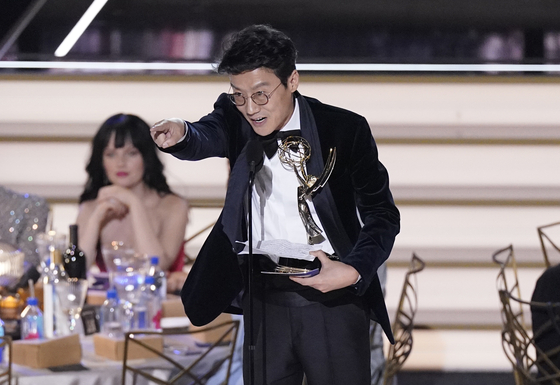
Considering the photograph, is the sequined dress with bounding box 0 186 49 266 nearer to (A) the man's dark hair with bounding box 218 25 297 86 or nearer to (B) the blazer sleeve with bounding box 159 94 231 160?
(B) the blazer sleeve with bounding box 159 94 231 160


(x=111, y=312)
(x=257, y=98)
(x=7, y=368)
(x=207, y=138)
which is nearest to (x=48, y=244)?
(x=111, y=312)

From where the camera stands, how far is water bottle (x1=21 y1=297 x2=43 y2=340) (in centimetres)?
229

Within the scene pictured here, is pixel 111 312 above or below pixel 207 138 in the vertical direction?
below

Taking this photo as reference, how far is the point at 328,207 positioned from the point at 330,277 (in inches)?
6.4

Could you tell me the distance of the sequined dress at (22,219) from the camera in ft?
11.8

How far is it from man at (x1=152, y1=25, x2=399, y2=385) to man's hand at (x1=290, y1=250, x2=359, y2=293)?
35 mm

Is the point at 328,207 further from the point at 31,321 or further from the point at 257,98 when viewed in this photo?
the point at 31,321

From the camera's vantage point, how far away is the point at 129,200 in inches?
137

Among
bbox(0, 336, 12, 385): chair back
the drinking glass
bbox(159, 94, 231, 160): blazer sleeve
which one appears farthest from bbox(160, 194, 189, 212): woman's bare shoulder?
bbox(159, 94, 231, 160): blazer sleeve

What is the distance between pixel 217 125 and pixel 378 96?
2.57 m

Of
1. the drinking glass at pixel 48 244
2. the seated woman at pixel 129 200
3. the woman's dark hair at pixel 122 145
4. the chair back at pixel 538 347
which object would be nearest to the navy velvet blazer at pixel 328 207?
the chair back at pixel 538 347

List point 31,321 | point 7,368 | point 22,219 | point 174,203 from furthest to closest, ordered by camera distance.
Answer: point 174,203
point 22,219
point 31,321
point 7,368

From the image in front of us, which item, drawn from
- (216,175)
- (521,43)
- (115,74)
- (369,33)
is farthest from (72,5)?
(521,43)

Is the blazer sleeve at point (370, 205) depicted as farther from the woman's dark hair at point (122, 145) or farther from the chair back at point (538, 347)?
the woman's dark hair at point (122, 145)
